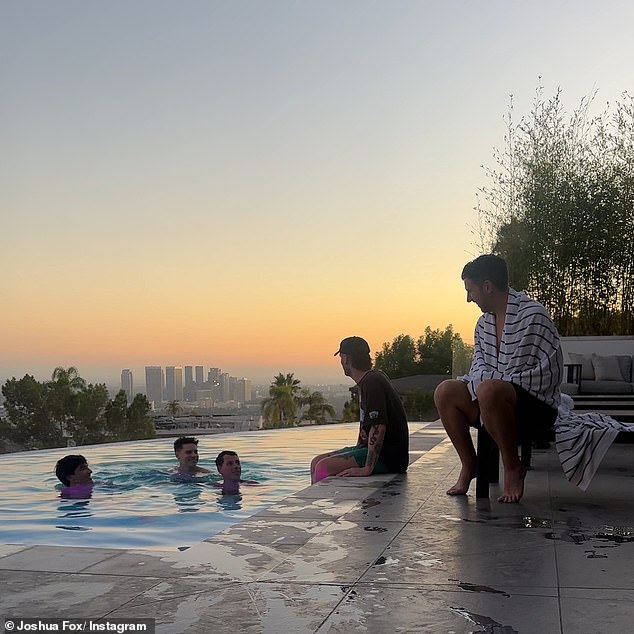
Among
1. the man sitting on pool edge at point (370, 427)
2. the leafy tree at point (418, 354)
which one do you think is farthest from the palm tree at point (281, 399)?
the man sitting on pool edge at point (370, 427)

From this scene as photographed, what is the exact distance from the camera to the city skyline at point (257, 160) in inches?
421

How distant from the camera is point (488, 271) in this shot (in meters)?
3.05

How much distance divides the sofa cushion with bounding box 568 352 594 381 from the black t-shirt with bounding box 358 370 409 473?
390 cm

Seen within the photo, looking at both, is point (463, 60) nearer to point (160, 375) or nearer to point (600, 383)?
point (600, 383)

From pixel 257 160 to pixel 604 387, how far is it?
32.5 feet

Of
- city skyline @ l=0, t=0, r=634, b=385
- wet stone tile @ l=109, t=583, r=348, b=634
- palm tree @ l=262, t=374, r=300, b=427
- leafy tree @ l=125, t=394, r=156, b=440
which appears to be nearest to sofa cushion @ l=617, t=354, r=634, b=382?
city skyline @ l=0, t=0, r=634, b=385

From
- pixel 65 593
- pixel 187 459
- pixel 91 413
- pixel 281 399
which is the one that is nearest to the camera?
pixel 65 593

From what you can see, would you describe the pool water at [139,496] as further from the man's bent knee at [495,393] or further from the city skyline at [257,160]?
the city skyline at [257,160]

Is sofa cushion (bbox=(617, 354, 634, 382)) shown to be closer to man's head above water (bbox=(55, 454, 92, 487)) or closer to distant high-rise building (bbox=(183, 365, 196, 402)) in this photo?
man's head above water (bbox=(55, 454, 92, 487))

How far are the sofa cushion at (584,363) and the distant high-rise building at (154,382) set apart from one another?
18767 millimetres

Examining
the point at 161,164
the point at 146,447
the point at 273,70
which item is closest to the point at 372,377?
the point at 146,447

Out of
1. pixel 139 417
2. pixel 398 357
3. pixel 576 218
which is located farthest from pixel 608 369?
pixel 139 417

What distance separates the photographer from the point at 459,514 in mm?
2742

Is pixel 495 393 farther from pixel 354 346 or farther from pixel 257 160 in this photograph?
pixel 257 160
